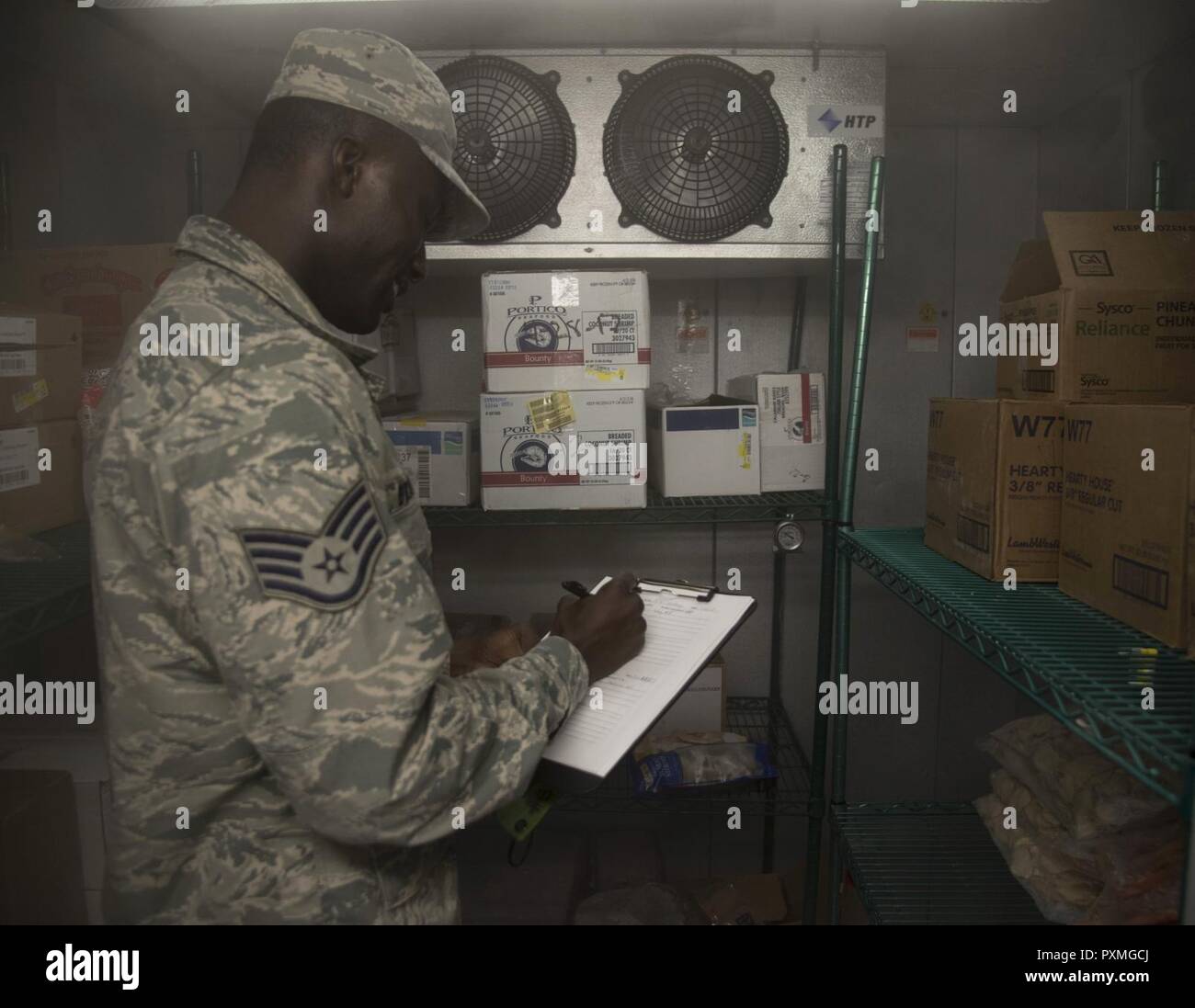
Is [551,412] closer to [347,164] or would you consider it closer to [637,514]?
[637,514]

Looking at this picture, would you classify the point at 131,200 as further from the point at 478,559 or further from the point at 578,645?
the point at 578,645

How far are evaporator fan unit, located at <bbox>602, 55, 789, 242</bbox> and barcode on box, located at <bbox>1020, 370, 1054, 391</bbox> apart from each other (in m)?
0.68

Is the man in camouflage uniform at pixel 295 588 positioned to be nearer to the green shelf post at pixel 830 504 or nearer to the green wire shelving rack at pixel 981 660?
the green wire shelving rack at pixel 981 660

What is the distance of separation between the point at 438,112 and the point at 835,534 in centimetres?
127

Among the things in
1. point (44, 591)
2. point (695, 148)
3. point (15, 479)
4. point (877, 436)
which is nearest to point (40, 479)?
point (15, 479)

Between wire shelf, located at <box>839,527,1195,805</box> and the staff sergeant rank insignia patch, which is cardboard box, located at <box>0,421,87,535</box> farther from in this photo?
wire shelf, located at <box>839,527,1195,805</box>

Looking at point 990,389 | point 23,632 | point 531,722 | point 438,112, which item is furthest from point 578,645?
point 990,389

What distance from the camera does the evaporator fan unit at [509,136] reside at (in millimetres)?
1840

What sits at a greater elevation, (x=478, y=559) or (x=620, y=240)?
(x=620, y=240)

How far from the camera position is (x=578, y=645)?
1.17 m

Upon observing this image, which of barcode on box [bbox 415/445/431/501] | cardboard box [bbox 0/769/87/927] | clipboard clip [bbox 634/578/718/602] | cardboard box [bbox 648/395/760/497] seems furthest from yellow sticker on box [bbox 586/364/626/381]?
cardboard box [bbox 0/769/87/927]

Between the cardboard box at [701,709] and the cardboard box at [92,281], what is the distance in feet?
4.93

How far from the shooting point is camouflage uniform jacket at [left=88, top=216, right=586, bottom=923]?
31.3 inches

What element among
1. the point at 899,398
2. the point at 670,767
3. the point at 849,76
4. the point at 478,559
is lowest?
the point at 670,767
